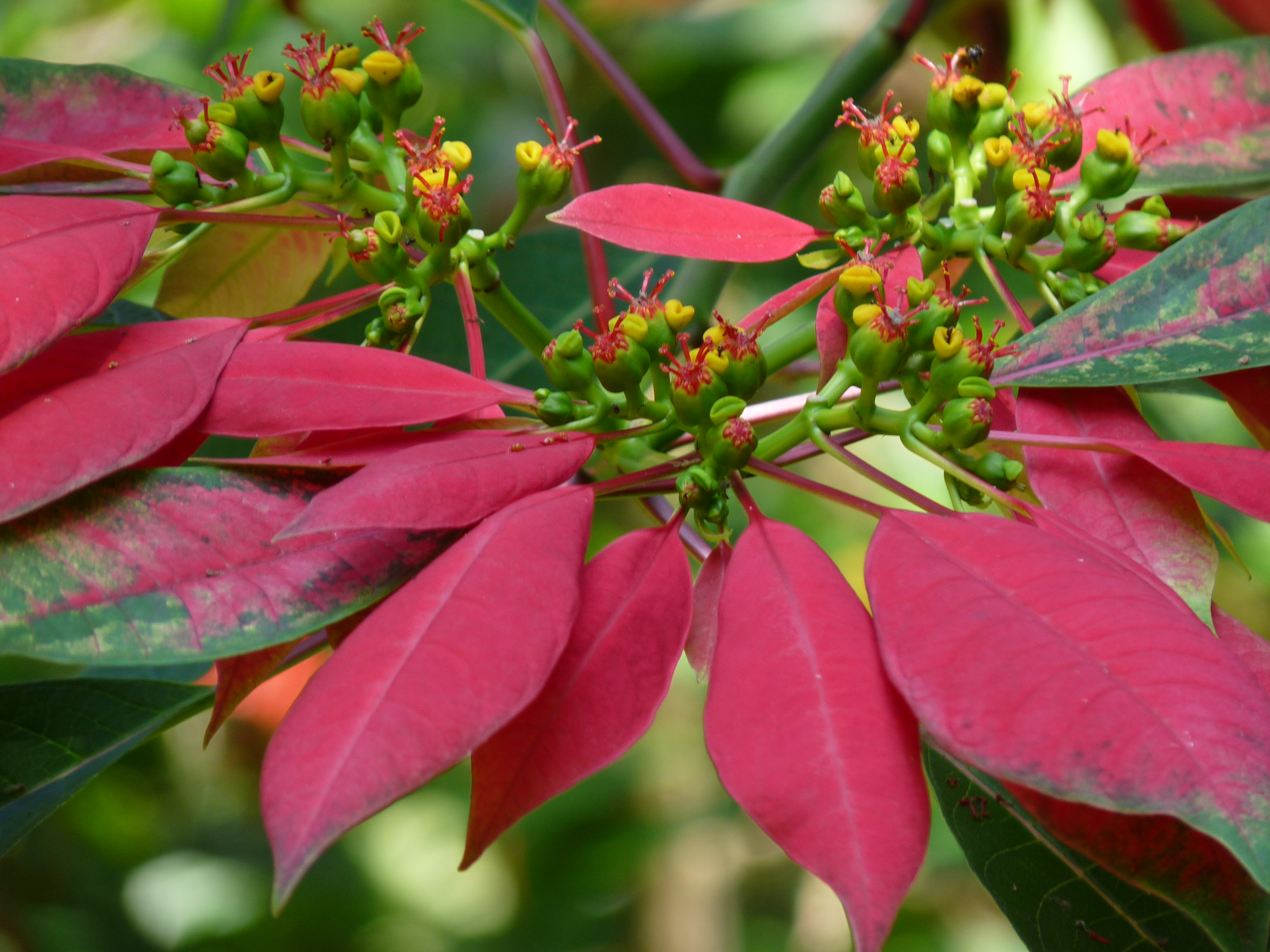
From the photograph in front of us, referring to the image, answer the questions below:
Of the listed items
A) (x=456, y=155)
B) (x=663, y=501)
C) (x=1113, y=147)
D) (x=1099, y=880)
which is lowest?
(x=1099, y=880)

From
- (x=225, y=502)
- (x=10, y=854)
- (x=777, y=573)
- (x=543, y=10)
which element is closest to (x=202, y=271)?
(x=225, y=502)

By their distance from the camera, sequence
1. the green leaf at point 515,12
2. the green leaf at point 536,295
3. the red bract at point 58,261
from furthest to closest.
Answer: the green leaf at point 536,295 → the green leaf at point 515,12 → the red bract at point 58,261

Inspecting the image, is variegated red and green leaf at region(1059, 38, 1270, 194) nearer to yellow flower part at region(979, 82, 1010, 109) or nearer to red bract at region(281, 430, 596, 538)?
yellow flower part at region(979, 82, 1010, 109)

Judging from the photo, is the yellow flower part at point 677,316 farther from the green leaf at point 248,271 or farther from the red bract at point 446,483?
the green leaf at point 248,271

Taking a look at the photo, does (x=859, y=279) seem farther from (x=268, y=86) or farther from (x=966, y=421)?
(x=268, y=86)

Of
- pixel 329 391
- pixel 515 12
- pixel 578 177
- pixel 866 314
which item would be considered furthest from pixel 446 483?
pixel 515 12

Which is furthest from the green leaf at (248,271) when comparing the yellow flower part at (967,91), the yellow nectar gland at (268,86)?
the yellow flower part at (967,91)
